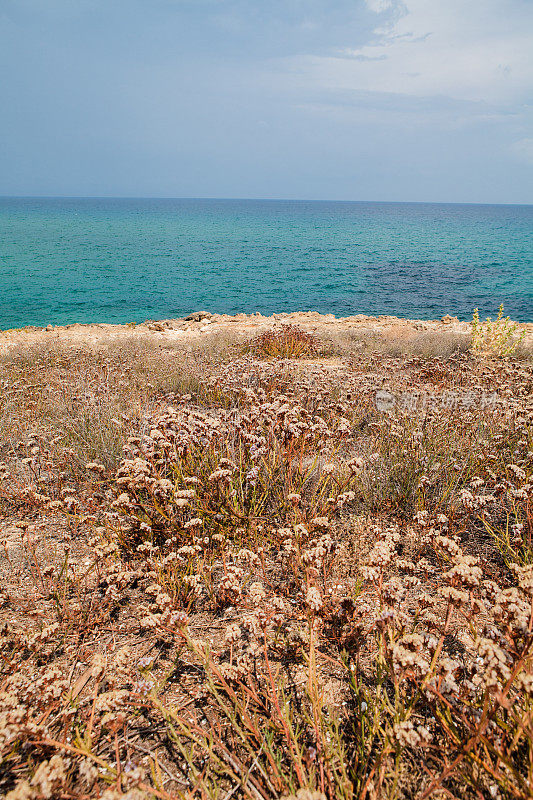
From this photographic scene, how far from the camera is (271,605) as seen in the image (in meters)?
2.73

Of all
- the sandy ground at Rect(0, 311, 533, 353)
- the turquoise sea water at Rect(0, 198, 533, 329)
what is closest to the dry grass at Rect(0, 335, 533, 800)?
the sandy ground at Rect(0, 311, 533, 353)

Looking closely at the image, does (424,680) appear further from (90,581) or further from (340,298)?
(340,298)

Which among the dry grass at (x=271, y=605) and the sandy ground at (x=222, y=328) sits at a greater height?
the dry grass at (x=271, y=605)

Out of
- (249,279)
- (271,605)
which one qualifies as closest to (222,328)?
(271,605)

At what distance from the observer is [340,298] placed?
103 ft

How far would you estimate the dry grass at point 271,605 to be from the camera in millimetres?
1712

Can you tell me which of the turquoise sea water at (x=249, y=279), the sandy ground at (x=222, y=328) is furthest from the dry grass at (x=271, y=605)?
the turquoise sea water at (x=249, y=279)

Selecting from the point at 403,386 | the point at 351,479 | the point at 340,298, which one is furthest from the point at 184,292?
the point at 351,479

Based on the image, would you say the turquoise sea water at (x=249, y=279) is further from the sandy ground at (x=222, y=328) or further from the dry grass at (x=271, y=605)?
the dry grass at (x=271, y=605)

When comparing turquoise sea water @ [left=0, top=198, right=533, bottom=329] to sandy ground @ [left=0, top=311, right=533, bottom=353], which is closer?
sandy ground @ [left=0, top=311, right=533, bottom=353]

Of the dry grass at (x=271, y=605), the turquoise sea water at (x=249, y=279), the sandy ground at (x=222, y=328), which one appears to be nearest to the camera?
the dry grass at (x=271, y=605)

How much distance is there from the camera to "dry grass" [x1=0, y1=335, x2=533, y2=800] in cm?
171

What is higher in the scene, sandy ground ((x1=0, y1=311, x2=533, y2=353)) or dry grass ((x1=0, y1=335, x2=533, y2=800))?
dry grass ((x1=0, y1=335, x2=533, y2=800))

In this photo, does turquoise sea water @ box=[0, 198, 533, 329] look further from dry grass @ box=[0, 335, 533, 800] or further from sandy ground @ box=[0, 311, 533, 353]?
dry grass @ box=[0, 335, 533, 800]
